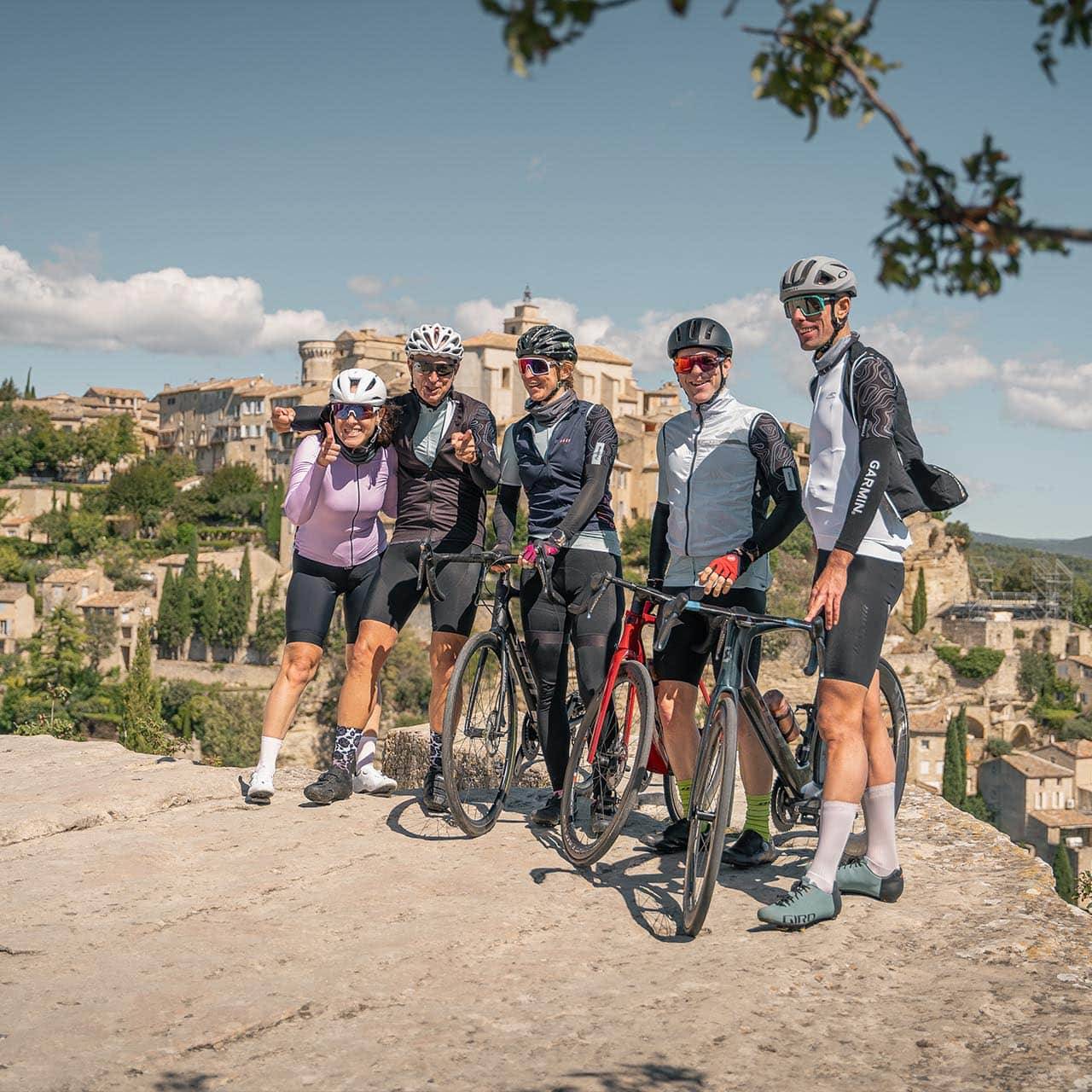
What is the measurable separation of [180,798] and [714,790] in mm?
3318

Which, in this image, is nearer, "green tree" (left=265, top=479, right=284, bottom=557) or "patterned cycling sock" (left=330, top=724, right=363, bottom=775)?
"patterned cycling sock" (left=330, top=724, right=363, bottom=775)

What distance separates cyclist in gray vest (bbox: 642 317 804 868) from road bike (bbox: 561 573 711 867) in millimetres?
106

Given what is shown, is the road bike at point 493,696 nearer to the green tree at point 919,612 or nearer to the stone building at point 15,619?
the stone building at point 15,619

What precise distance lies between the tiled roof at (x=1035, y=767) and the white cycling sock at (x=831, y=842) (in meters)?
55.7

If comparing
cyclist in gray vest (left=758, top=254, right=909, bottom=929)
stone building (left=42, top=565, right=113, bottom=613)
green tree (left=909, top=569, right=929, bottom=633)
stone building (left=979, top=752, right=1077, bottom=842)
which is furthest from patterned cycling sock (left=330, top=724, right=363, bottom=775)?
green tree (left=909, top=569, right=929, bottom=633)

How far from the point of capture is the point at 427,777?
5.99 meters

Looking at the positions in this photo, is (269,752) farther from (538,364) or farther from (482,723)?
(538,364)

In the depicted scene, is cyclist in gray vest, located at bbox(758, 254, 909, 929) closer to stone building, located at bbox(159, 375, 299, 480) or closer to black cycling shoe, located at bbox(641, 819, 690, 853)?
black cycling shoe, located at bbox(641, 819, 690, 853)

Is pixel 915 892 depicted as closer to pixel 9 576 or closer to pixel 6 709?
pixel 6 709

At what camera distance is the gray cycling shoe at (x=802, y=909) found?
14.3ft

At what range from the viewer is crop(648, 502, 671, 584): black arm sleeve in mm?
5562

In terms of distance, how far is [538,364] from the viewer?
224 inches

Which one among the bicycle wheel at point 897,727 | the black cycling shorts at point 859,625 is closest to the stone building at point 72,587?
the bicycle wheel at point 897,727

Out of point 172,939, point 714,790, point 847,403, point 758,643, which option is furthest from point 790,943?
Answer: point 172,939
